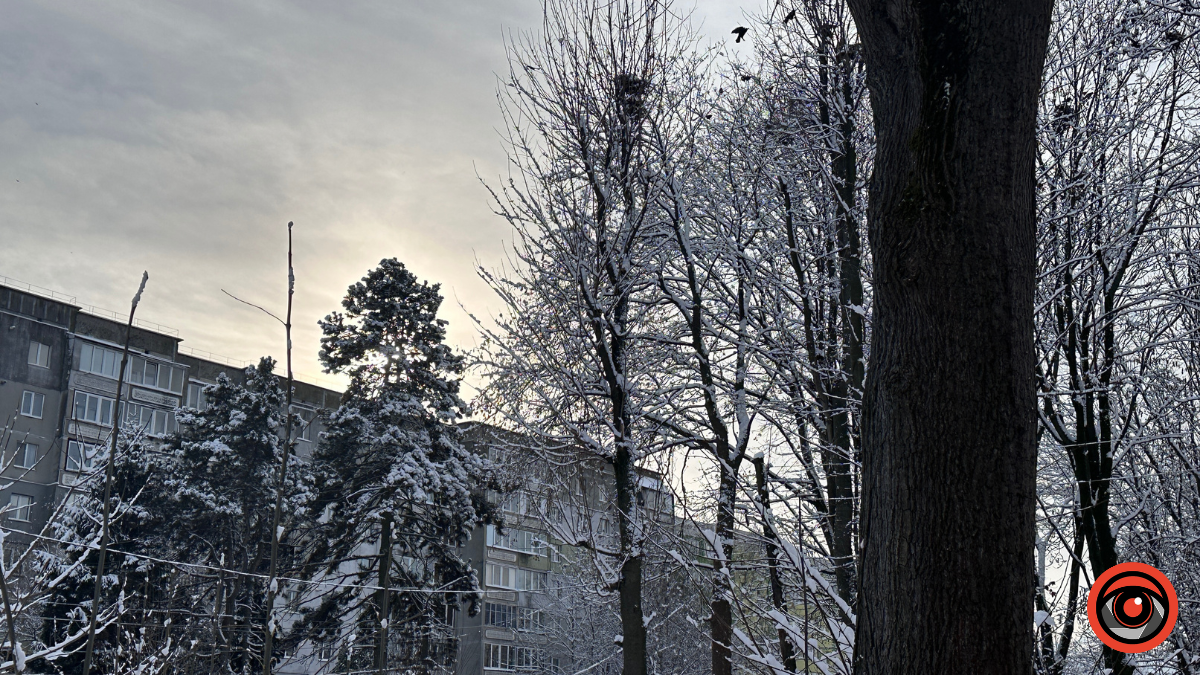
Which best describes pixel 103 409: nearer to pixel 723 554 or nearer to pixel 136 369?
pixel 136 369

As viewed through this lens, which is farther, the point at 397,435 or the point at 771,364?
the point at 397,435

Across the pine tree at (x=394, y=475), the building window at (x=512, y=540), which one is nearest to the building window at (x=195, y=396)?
the building window at (x=512, y=540)

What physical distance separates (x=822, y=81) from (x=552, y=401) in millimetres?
4744

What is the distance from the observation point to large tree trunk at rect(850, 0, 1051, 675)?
276 centimetres

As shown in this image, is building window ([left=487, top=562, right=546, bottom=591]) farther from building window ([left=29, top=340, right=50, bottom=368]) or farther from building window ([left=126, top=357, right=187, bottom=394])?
building window ([left=29, top=340, right=50, bottom=368])

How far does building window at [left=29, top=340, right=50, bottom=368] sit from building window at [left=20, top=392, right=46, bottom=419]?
130cm

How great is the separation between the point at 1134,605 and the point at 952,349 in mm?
1842

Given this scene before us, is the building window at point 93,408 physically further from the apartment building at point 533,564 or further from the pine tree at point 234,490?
the apartment building at point 533,564

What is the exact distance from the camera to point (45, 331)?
137ft

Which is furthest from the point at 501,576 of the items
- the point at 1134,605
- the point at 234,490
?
the point at 1134,605

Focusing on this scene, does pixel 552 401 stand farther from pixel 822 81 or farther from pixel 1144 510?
pixel 1144 510

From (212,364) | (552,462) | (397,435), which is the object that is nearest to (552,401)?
(552,462)

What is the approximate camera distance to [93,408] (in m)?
42.7

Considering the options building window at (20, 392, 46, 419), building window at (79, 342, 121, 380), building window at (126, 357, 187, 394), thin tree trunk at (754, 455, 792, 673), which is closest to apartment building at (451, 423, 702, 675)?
thin tree trunk at (754, 455, 792, 673)
